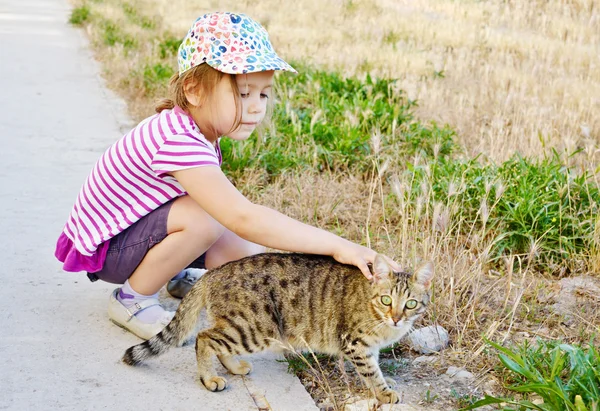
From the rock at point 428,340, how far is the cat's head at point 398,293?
36 cm

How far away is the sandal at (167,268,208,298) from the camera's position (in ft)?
13.4

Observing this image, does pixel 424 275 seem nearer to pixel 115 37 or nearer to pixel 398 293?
pixel 398 293

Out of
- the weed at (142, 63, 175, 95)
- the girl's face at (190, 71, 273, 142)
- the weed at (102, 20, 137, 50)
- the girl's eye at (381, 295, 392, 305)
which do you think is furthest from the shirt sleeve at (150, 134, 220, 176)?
the weed at (102, 20, 137, 50)

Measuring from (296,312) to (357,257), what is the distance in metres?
0.39

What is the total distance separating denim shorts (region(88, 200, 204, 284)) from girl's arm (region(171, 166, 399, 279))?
0.34 metres

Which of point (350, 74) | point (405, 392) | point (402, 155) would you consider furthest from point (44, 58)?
point (405, 392)

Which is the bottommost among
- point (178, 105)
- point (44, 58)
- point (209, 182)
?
point (44, 58)

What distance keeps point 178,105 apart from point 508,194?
7.87 feet

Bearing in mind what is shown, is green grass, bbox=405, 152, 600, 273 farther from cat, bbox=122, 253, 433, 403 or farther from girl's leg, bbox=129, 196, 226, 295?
girl's leg, bbox=129, 196, 226, 295

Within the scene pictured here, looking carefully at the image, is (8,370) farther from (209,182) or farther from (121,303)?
(209,182)

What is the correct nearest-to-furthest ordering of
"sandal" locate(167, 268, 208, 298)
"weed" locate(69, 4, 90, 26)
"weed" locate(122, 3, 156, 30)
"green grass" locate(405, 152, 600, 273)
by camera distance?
A: "sandal" locate(167, 268, 208, 298) < "green grass" locate(405, 152, 600, 273) < "weed" locate(122, 3, 156, 30) < "weed" locate(69, 4, 90, 26)

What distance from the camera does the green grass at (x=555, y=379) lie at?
2744mm

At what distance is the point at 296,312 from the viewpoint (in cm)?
336

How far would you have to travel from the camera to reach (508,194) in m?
4.82
